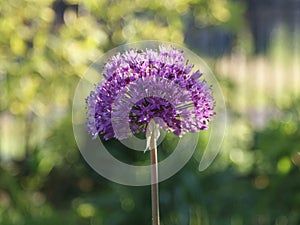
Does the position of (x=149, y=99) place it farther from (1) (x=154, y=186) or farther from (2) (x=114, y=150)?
(2) (x=114, y=150)

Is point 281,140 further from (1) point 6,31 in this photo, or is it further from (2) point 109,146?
(1) point 6,31

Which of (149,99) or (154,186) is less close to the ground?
(149,99)

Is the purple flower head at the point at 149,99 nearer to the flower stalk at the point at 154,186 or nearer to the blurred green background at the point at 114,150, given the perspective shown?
the flower stalk at the point at 154,186

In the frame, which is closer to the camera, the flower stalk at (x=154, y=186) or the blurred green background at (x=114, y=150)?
the flower stalk at (x=154, y=186)

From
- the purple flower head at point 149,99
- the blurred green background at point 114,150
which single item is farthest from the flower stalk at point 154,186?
the blurred green background at point 114,150

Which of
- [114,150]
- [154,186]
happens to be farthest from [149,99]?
[114,150]

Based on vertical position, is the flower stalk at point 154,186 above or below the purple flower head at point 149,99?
below

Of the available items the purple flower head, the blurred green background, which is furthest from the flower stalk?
the blurred green background

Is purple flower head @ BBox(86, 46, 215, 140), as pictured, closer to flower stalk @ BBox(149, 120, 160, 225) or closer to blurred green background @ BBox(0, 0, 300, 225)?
flower stalk @ BBox(149, 120, 160, 225)
